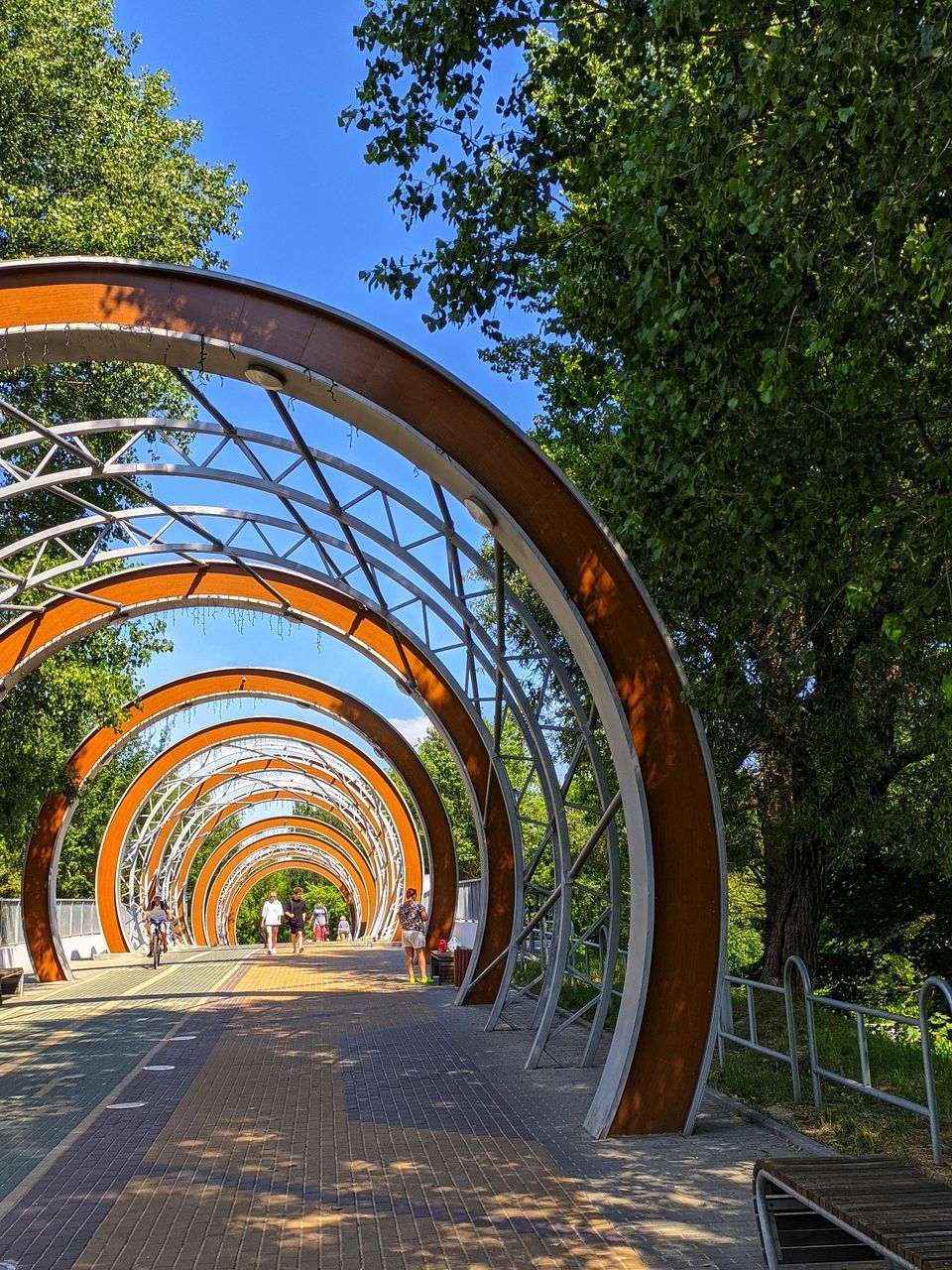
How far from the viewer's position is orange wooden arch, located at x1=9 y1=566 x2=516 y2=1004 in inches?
639

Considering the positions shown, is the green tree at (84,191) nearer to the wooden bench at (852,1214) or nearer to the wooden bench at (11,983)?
the wooden bench at (11,983)

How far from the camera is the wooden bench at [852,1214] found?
399 cm

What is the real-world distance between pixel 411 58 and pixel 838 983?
1476 centimetres

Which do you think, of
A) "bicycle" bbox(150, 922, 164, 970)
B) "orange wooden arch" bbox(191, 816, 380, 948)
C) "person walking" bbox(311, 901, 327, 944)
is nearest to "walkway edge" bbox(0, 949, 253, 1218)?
"bicycle" bbox(150, 922, 164, 970)

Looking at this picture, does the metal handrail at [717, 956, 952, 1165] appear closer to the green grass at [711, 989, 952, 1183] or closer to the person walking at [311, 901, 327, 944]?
the green grass at [711, 989, 952, 1183]

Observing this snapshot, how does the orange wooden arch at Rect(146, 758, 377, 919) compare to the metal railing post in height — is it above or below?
above

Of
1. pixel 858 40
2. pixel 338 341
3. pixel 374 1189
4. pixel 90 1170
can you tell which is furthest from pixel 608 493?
pixel 90 1170

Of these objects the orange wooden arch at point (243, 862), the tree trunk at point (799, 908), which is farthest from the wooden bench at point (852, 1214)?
the orange wooden arch at point (243, 862)

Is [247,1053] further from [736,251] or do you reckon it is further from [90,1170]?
[736,251]

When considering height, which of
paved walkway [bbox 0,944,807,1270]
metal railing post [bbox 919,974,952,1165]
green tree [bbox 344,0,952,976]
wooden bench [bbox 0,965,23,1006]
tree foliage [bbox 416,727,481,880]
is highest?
tree foliage [bbox 416,727,481,880]

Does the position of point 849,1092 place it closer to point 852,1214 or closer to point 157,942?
point 852,1214

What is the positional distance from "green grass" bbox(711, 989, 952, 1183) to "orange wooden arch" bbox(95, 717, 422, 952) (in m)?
20.1

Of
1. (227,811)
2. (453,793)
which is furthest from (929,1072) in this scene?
(453,793)

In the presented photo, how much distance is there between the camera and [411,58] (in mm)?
7562
